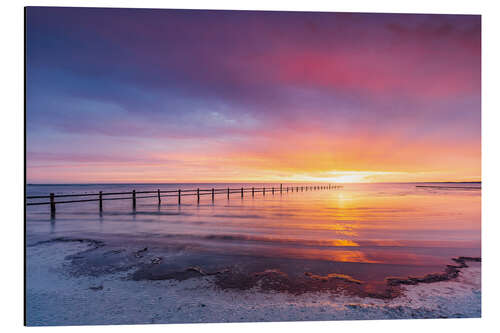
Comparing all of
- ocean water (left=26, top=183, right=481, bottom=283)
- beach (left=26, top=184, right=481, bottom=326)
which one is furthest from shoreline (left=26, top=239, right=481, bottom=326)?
ocean water (left=26, top=183, right=481, bottom=283)

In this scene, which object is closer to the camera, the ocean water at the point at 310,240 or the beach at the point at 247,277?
the beach at the point at 247,277

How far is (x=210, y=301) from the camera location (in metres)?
2.92

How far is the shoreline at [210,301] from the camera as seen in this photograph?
275 centimetres

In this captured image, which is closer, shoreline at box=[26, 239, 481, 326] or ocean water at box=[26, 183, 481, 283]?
shoreline at box=[26, 239, 481, 326]

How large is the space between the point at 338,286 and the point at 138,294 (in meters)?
2.38

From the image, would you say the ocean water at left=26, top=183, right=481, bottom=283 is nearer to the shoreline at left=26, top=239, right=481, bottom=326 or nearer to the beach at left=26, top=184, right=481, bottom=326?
the beach at left=26, top=184, right=481, bottom=326

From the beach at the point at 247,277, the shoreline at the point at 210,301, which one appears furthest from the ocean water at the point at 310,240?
the shoreline at the point at 210,301

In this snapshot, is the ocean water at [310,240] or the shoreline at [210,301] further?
the ocean water at [310,240]

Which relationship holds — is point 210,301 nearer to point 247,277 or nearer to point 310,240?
point 247,277

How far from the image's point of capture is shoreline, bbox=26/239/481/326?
2748mm

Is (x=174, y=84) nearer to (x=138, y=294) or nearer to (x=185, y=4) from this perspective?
(x=185, y=4)

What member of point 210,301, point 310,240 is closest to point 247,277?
point 210,301

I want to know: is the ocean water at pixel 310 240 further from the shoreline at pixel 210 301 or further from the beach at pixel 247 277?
the shoreline at pixel 210 301

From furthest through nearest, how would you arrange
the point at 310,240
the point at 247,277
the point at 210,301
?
the point at 310,240 → the point at 247,277 → the point at 210,301
